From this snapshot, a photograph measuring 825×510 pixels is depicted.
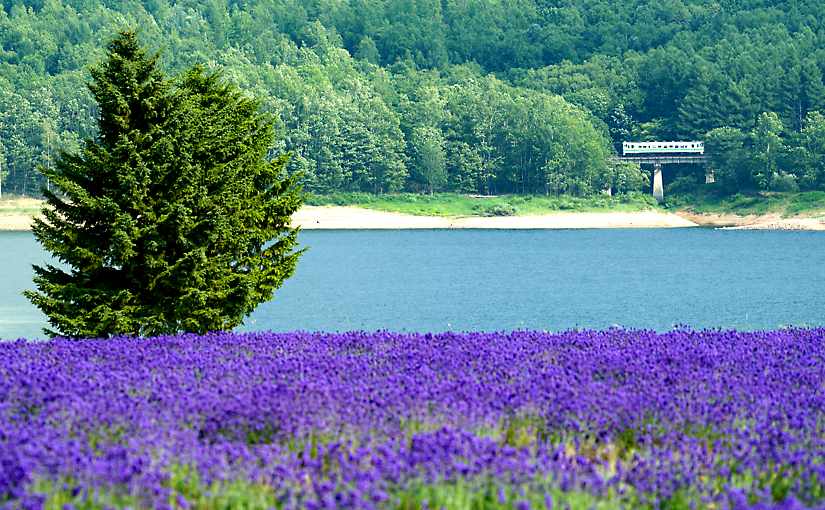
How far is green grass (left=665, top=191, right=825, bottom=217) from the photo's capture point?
12462 cm

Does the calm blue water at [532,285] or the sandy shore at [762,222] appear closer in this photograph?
the calm blue water at [532,285]

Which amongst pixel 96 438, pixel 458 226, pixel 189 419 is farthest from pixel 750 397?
pixel 458 226

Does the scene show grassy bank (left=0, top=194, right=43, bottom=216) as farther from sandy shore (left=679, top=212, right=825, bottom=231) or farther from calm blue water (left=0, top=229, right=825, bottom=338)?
sandy shore (left=679, top=212, right=825, bottom=231)

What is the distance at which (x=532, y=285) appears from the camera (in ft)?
190

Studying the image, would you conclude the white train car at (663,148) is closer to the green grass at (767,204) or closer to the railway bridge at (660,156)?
the railway bridge at (660,156)

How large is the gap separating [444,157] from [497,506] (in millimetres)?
135417

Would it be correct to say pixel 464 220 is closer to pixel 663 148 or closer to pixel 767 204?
pixel 767 204

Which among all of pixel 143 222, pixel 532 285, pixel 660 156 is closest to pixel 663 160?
pixel 660 156

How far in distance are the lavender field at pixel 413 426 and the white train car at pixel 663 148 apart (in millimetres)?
144802

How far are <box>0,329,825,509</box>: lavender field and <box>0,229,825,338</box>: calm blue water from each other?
23259 millimetres

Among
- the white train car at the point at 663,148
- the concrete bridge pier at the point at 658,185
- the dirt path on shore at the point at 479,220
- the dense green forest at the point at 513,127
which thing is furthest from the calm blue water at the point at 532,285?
the white train car at the point at 663,148

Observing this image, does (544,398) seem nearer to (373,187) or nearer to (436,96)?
(373,187)

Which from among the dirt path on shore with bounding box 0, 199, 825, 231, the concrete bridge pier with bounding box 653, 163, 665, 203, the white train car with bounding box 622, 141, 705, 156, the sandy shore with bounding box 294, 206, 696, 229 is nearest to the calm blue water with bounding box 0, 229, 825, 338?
the dirt path on shore with bounding box 0, 199, 825, 231

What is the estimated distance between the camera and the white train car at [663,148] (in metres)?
152
